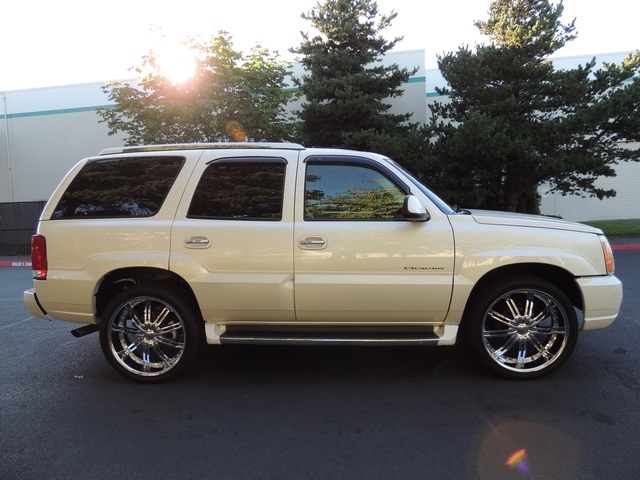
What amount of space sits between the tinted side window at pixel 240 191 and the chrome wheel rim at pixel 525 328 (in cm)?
205

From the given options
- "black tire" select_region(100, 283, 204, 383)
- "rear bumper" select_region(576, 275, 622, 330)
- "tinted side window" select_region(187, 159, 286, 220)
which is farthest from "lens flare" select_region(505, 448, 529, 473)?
"black tire" select_region(100, 283, 204, 383)

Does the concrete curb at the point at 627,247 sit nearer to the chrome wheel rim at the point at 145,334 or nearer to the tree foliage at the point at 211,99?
the tree foliage at the point at 211,99

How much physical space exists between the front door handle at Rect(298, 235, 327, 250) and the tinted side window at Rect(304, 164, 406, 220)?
7.5 inches

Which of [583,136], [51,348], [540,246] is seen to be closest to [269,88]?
[583,136]

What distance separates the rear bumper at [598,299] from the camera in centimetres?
387

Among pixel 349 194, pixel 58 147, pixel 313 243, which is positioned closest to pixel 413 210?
pixel 349 194

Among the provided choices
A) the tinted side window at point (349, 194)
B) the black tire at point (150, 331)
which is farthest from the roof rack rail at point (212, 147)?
the black tire at point (150, 331)

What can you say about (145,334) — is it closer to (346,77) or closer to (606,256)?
(606,256)

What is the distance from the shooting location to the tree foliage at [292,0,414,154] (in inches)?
614

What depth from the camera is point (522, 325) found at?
3977 millimetres

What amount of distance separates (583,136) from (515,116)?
6.57 ft

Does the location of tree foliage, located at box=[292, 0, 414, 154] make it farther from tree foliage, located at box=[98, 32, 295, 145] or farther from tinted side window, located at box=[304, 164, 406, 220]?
tinted side window, located at box=[304, 164, 406, 220]

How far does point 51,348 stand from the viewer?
524cm

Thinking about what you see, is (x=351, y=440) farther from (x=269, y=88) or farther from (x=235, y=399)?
(x=269, y=88)
